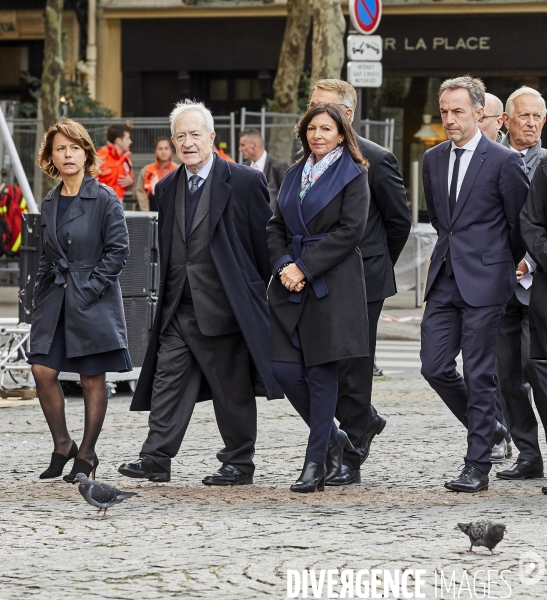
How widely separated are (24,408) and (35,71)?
2006 centimetres

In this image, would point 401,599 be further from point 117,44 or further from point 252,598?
point 117,44

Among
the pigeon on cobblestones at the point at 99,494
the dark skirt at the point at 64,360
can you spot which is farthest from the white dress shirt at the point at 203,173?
the pigeon on cobblestones at the point at 99,494

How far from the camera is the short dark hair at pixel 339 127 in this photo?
7.17 metres

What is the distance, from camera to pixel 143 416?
10.6 meters

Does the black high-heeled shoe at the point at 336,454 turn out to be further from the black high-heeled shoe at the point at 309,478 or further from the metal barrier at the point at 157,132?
the metal barrier at the point at 157,132

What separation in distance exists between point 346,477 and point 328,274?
3.49 ft

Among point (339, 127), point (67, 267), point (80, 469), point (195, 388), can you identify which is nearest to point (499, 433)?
point (195, 388)

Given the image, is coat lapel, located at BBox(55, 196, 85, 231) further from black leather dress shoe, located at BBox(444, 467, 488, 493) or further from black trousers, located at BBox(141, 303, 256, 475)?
black leather dress shoe, located at BBox(444, 467, 488, 493)

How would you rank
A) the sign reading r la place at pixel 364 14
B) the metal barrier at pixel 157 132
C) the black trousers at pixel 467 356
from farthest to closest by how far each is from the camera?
the metal barrier at pixel 157 132, the sign reading r la place at pixel 364 14, the black trousers at pixel 467 356

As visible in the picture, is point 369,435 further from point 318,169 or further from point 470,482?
point 318,169

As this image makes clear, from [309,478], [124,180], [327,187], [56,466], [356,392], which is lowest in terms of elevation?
[56,466]

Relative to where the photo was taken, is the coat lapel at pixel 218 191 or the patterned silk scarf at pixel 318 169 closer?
the patterned silk scarf at pixel 318 169

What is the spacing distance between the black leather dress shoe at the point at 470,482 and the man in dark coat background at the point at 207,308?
1024 mm

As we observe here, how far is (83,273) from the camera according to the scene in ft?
25.3
